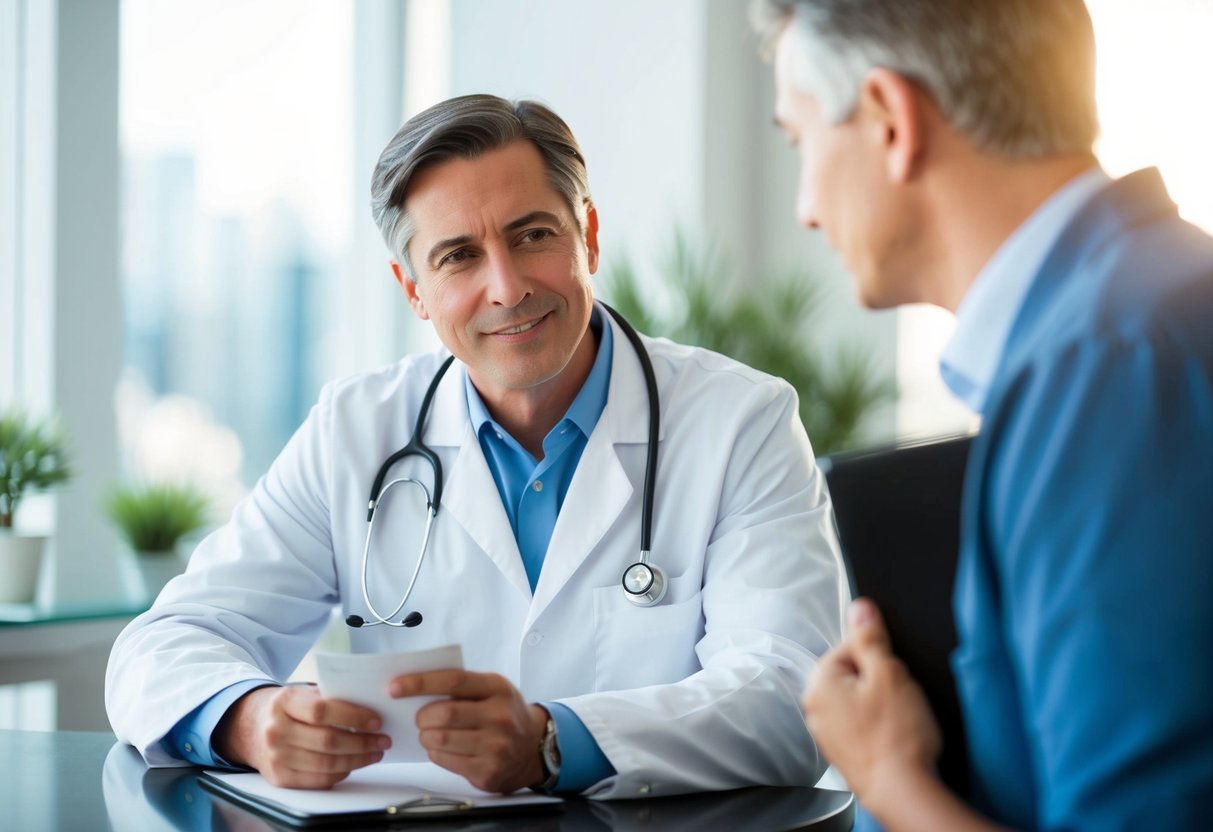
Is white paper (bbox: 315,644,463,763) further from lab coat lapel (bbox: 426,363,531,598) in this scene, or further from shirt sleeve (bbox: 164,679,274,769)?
lab coat lapel (bbox: 426,363,531,598)

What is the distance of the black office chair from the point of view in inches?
40.7

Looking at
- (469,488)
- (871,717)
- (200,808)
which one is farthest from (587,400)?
(871,717)

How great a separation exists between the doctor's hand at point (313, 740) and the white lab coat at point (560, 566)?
0.18 meters

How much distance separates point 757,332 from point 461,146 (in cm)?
232

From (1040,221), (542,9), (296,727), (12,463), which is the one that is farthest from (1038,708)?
(542,9)

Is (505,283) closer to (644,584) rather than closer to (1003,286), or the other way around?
(644,584)

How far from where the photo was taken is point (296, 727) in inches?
53.1

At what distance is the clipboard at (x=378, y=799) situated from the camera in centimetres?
123

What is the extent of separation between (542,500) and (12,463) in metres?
1.31

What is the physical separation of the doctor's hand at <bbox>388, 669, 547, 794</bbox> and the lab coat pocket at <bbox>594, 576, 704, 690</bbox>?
1.45 feet

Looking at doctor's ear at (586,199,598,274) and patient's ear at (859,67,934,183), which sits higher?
patient's ear at (859,67,934,183)

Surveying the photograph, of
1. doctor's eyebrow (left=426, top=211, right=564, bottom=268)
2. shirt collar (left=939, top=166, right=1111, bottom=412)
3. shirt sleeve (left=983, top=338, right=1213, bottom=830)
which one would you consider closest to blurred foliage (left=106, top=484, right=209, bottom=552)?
doctor's eyebrow (left=426, top=211, right=564, bottom=268)

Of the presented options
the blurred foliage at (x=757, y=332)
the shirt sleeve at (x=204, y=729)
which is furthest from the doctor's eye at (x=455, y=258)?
the blurred foliage at (x=757, y=332)

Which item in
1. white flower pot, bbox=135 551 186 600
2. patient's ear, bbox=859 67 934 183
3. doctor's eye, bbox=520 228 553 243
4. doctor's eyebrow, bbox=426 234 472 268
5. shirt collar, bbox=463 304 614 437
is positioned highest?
patient's ear, bbox=859 67 934 183
